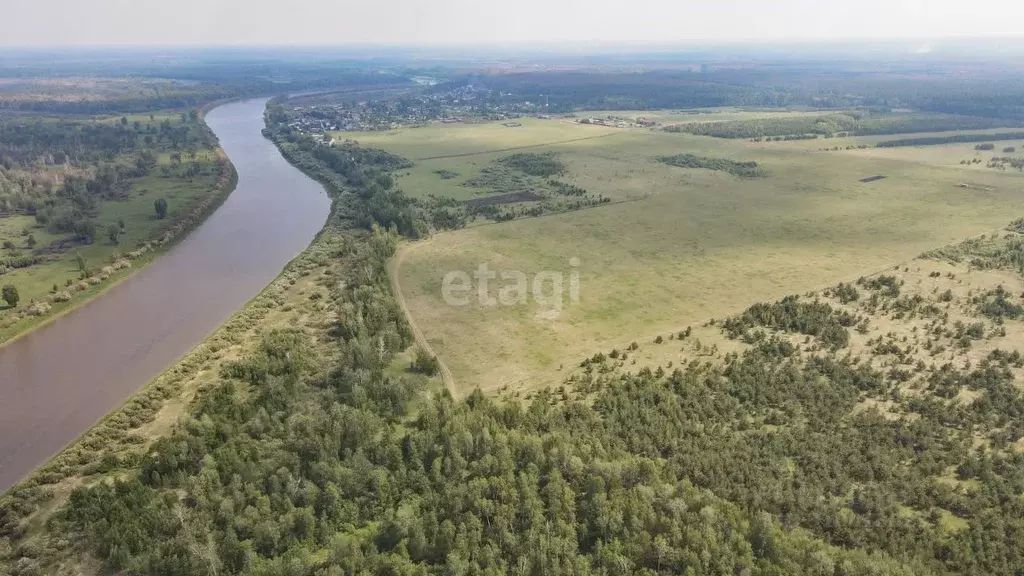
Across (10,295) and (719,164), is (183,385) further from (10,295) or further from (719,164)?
(719,164)

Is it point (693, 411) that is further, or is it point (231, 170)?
point (231, 170)

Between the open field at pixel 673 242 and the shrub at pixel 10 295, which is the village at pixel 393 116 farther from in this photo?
the shrub at pixel 10 295

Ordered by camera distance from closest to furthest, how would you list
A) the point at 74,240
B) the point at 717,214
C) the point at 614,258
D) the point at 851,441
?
the point at 851,441
the point at 614,258
the point at 74,240
the point at 717,214

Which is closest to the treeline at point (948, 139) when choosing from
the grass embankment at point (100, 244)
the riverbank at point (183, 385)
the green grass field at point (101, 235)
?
the riverbank at point (183, 385)

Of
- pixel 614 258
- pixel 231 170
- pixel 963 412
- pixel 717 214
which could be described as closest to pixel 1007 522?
pixel 963 412

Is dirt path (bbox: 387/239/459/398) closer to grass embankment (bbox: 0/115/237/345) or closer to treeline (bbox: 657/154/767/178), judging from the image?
grass embankment (bbox: 0/115/237/345)

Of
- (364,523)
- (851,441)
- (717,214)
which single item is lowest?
(364,523)

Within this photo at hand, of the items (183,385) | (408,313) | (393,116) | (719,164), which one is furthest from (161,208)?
(393,116)

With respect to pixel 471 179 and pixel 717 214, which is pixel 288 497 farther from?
pixel 471 179
